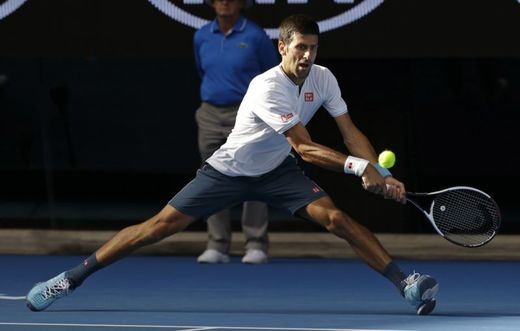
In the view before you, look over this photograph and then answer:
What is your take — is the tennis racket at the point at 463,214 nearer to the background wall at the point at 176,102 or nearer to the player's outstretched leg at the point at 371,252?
the player's outstretched leg at the point at 371,252

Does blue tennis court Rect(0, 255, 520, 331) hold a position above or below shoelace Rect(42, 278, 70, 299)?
below

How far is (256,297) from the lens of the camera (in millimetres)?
10734

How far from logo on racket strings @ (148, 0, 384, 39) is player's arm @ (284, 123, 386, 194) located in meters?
2.07

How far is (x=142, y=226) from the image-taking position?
990cm

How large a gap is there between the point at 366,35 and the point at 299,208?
6.85ft

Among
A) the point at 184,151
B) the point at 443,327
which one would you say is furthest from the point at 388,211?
the point at 443,327

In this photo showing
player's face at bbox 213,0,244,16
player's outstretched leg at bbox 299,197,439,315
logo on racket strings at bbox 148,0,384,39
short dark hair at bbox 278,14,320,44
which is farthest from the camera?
player's face at bbox 213,0,244,16

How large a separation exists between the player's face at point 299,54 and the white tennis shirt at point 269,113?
0.06 meters

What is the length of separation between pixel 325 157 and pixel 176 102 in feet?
14.1

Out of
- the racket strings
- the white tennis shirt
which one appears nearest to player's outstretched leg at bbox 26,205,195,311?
the white tennis shirt

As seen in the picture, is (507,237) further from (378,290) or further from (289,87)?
(289,87)

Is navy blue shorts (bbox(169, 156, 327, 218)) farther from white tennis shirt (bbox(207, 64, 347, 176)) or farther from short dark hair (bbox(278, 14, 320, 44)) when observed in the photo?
short dark hair (bbox(278, 14, 320, 44))

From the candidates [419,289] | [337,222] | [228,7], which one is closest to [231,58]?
[228,7]

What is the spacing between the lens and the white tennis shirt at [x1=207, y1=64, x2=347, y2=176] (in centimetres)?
966
